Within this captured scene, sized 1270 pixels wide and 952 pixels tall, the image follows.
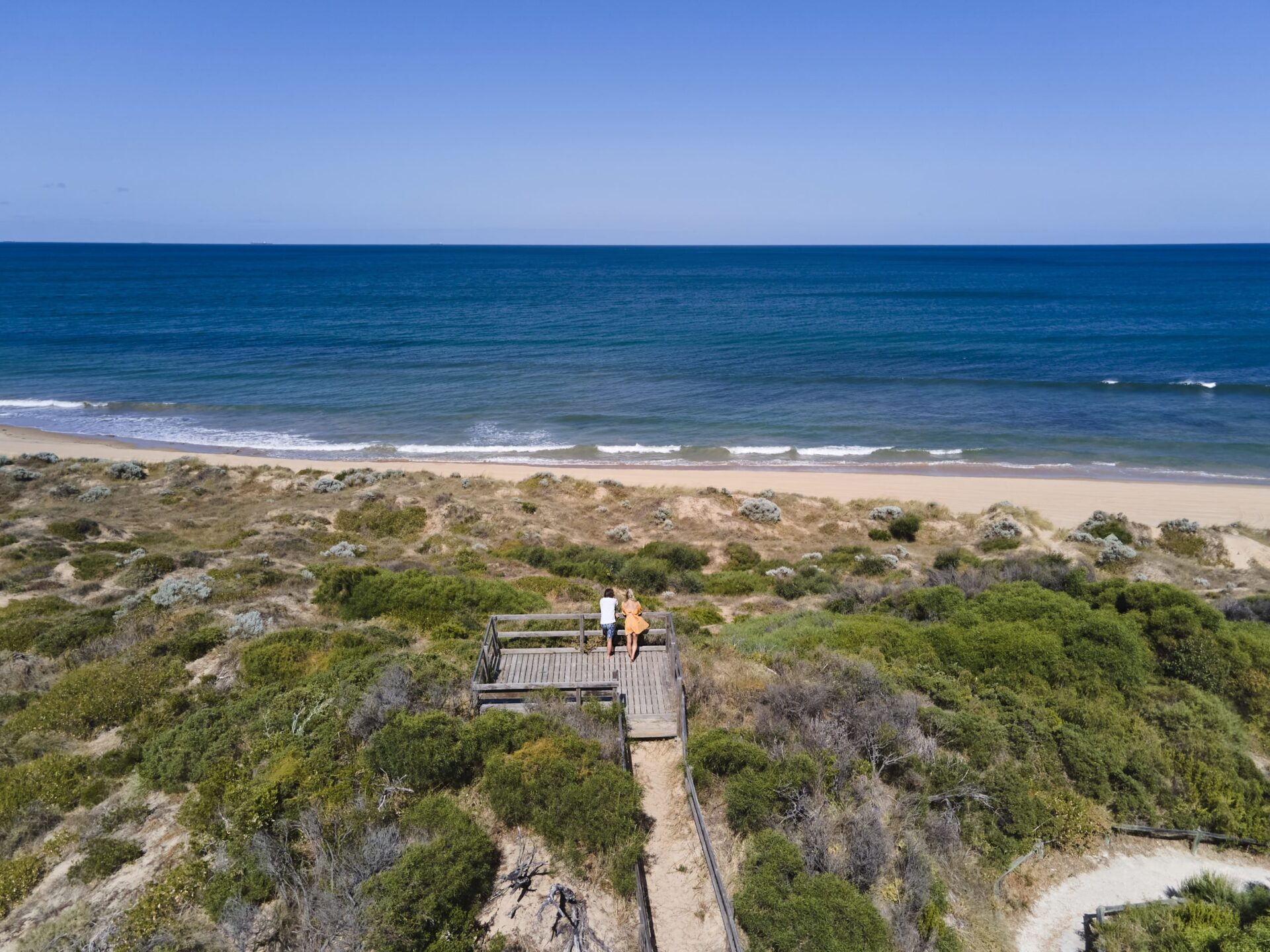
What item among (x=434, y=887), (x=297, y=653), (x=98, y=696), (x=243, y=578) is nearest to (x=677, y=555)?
(x=243, y=578)

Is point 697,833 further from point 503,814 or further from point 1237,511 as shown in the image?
point 1237,511

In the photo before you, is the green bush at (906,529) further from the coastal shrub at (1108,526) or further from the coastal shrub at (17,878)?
the coastal shrub at (17,878)

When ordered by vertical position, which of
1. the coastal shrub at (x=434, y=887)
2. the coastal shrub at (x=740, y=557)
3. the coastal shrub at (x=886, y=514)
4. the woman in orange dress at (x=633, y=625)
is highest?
the woman in orange dress at (x=633, y=625)

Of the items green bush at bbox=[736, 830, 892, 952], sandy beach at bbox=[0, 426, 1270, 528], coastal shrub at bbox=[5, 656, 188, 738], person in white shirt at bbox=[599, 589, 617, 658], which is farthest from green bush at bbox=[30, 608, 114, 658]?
sandy beach at bbox=[0, 426, 1270, 528]

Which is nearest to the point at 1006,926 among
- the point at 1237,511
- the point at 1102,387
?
the point at 1237,511

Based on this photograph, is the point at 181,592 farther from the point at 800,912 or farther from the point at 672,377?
the point at 672,377

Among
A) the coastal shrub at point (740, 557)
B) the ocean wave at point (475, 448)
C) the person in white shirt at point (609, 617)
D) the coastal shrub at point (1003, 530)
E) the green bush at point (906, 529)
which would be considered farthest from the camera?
the ocean wave at point (475, 448)

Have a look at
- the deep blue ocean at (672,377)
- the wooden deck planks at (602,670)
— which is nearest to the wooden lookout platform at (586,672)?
the wooden deck planks at (602,670)
